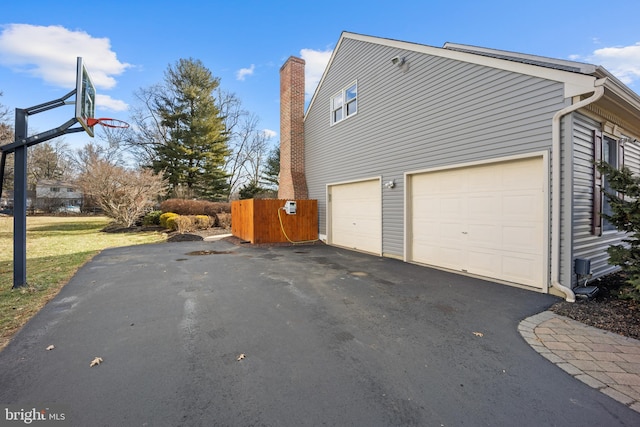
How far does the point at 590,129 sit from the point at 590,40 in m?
4.70

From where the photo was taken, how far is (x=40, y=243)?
10352mm

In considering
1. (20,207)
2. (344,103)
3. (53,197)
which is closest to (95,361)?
(20,207)

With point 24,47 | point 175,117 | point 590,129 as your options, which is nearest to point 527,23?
point 590,129

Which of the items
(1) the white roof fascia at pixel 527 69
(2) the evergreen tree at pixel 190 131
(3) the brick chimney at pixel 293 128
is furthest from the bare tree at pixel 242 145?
(1) the white roof fascia at pixel 527 69

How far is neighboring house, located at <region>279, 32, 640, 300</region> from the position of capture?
14.9 ft

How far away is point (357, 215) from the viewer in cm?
934

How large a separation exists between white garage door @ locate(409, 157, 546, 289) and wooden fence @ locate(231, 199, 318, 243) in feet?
15.9

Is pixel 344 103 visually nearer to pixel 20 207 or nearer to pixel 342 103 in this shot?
pixel 342 103

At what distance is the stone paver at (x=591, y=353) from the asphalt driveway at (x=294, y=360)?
129 millimetres

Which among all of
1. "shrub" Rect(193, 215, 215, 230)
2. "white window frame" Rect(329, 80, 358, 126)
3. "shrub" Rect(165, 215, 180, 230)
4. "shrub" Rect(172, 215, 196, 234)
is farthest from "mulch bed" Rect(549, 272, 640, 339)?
"shrub" Rect(193, 215, 215, 230)

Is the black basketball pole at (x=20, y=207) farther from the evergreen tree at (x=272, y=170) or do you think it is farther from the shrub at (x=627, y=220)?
the evergreen tree at (x=272, y=170)

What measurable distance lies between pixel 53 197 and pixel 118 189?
91.3 ft

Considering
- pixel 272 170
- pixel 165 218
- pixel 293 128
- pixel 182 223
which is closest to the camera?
pixel 293 128

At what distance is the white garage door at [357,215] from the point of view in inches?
332
